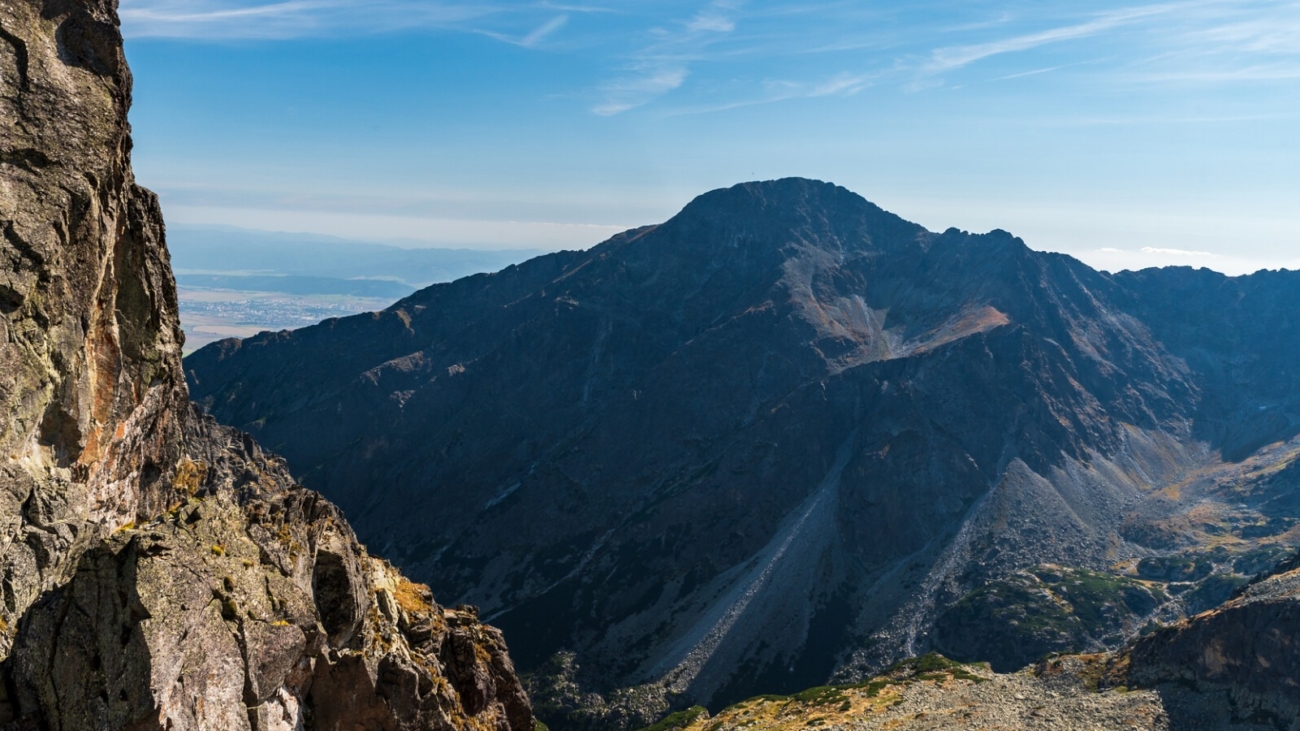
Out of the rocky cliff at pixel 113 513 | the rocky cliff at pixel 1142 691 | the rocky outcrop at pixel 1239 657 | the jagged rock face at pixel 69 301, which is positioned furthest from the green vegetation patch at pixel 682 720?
the jagged rock face at pixel 69 301

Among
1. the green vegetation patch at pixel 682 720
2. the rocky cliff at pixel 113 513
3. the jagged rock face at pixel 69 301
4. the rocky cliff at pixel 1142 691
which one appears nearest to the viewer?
the rocky cliff at pixel 113 513

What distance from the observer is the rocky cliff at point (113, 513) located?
25594 millimetres

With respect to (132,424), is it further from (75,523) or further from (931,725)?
(931,725)

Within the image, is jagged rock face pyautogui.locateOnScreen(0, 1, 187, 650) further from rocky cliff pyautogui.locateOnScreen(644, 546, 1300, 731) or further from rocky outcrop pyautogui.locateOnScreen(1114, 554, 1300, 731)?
rocky outcrop pyautogui.locateOnScreen(1114, 554, 1300, 731)

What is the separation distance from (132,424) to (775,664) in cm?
15112

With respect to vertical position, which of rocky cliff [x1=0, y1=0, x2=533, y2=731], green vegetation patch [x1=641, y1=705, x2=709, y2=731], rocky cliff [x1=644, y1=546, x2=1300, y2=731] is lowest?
green vegetation patch [x1=641, y1=705, x2=709, y2=731]

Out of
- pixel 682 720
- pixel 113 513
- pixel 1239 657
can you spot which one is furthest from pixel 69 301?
pixel 682 720

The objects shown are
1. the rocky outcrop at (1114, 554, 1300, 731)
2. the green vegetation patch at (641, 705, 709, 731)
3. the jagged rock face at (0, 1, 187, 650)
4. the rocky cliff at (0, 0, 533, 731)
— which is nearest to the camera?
the rocky cliff at (0, 0, 533, 731)

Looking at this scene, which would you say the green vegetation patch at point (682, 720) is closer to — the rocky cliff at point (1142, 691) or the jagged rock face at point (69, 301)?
the rocky cliff at point (1142, 691)

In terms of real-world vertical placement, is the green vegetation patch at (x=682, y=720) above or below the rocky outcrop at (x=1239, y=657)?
below

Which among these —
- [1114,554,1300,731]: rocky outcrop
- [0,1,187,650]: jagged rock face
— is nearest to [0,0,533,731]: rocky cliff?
[0,1,187,650]: jagged rock face

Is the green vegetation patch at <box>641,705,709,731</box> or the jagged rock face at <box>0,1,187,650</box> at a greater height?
the jagged rock face at <box>0,1,187,650</box>

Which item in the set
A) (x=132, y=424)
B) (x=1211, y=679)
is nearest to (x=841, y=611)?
(x=1211, y=679)

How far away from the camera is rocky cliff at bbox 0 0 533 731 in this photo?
25.6 m
